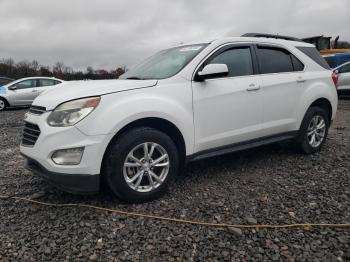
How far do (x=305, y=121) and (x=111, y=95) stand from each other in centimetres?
293

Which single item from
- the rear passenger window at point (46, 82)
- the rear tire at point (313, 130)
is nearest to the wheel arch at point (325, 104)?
the rear tire at point (313, 130)

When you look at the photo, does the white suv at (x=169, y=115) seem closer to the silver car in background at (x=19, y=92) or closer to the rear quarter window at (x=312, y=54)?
the rear quarter window at (x=312, y=54)

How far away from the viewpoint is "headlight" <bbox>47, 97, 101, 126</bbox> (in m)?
2.86

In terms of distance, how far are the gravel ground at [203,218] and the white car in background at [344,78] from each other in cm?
950

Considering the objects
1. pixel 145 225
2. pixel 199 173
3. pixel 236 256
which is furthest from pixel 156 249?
pixel 199 173

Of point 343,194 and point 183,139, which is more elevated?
point 183,139

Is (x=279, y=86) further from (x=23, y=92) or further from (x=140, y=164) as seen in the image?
(x=23, y=92)

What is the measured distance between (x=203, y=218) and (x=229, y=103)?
1389 mm

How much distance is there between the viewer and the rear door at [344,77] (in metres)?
12.5

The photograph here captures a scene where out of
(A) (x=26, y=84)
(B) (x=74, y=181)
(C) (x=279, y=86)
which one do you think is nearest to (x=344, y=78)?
(C) (x=279, y=86)

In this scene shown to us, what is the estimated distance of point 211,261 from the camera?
7.56 feet

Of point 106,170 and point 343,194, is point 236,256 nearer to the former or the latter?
point 106,170

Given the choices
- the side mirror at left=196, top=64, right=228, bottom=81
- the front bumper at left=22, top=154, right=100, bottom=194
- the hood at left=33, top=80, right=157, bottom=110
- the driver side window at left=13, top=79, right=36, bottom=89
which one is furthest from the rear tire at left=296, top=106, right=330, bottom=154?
the driver side window at left=13, top=79, right=36, bottom=89

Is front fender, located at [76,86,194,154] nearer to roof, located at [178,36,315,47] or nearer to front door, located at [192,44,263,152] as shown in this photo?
front door, located at [192,44,263,152]
